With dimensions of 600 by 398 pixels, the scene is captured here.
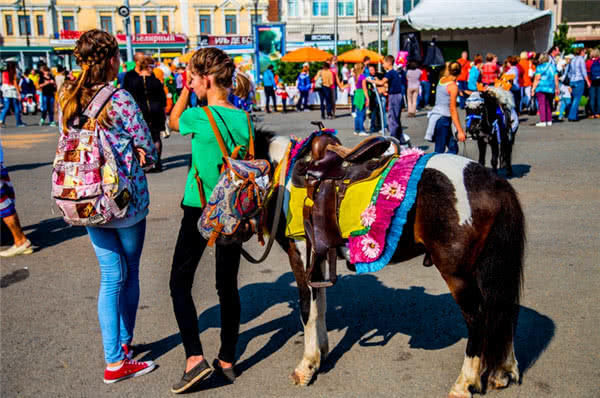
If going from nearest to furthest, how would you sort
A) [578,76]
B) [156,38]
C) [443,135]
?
1. [443,135]
2. [578,76]
3. [156,38]

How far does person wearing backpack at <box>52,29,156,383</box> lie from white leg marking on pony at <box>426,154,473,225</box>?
5.73 feet

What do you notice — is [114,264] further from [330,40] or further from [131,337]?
[330,40]

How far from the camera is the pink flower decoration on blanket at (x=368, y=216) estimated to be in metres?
3.37

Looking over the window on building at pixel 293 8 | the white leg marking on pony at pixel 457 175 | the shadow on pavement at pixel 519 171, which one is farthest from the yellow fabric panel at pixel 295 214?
the window on building at pixel 293 8

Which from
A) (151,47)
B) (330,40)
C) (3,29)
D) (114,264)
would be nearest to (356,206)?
(114,264)

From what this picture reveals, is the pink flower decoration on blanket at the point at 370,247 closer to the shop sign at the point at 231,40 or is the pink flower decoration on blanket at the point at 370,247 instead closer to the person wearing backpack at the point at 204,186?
the person wearing backpack at the point at 204,186

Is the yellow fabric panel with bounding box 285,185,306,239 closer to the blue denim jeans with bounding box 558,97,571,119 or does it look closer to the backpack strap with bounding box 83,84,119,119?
the backpack strap with bounding box 83,84,119,119

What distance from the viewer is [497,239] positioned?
10.7ft

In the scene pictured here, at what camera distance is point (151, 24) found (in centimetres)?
6825

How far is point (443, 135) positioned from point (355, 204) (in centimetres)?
550

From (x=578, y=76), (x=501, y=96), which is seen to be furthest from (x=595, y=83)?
(x=501, y=96)

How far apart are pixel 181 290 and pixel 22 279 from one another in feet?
9.35

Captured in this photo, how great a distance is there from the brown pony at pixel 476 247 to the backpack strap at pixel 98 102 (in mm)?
1889

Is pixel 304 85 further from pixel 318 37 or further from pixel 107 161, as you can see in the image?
pixel 318 37
